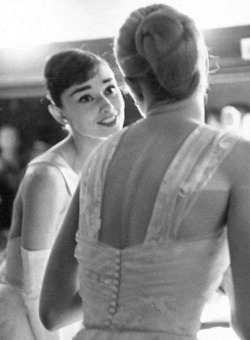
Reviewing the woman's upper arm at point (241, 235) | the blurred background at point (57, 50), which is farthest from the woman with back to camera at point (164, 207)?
the blurred background at point (57, 50)

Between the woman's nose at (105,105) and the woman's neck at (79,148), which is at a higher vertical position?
the woman's nose at (105,105)

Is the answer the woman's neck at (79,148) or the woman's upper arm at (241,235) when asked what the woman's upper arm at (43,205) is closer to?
the woman's neck at (79,148)

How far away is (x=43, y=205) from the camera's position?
1376 mm

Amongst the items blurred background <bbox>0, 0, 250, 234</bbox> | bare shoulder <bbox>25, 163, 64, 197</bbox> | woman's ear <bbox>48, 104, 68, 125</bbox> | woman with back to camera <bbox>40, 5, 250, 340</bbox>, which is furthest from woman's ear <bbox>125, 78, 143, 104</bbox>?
blurred background <bbox>0, 0, 250, 234</bbox>

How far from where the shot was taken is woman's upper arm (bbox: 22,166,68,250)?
1378mm

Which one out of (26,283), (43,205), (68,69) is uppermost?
(68,69)

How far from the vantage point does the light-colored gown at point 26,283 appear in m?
1.39

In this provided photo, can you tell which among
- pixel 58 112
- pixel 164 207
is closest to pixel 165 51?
pixel 164 207

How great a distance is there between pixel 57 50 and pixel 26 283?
2.70 feet

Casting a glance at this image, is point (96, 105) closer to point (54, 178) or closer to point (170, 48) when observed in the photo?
point (54, 178)

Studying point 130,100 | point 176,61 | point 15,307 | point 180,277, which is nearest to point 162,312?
point 180,277

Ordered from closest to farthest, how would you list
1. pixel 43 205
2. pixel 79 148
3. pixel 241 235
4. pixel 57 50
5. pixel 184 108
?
pixel 241 235 < pixel 184 108 < pixel 43 205 < pixel 79 148 < pixel 57 50

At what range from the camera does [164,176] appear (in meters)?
0.82

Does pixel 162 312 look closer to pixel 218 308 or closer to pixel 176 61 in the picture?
pixel 176 61
